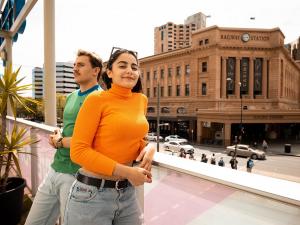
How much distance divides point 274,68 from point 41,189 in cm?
4665

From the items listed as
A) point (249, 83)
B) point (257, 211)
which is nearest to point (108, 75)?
point (257, 211)

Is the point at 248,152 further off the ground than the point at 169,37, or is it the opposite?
the point at 169,37

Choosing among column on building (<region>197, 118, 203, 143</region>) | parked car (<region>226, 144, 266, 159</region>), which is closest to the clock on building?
column on building (<region>197, 118, 203, 143</region>)

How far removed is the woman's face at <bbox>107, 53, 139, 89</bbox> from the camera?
1761 mm

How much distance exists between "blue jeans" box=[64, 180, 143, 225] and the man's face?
975mm

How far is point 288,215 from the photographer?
1071mm

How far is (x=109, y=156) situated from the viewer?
5.39 ft

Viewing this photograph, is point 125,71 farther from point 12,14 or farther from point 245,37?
point 245,37

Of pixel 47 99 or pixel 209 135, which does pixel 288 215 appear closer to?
pixel 47 99

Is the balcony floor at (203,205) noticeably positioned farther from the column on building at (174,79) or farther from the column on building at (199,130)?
the column on building at (174,79)

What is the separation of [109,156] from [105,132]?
0.15 metres

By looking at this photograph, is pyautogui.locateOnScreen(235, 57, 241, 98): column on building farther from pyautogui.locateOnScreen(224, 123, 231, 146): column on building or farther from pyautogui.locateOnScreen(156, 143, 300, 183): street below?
pyautogui.locateOnScreen(156, 143, 300, 183): street below

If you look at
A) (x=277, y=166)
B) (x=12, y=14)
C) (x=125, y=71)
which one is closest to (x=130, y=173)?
(x=125, y=71)

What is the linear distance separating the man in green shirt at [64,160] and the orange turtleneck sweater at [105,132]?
2.11 ft
